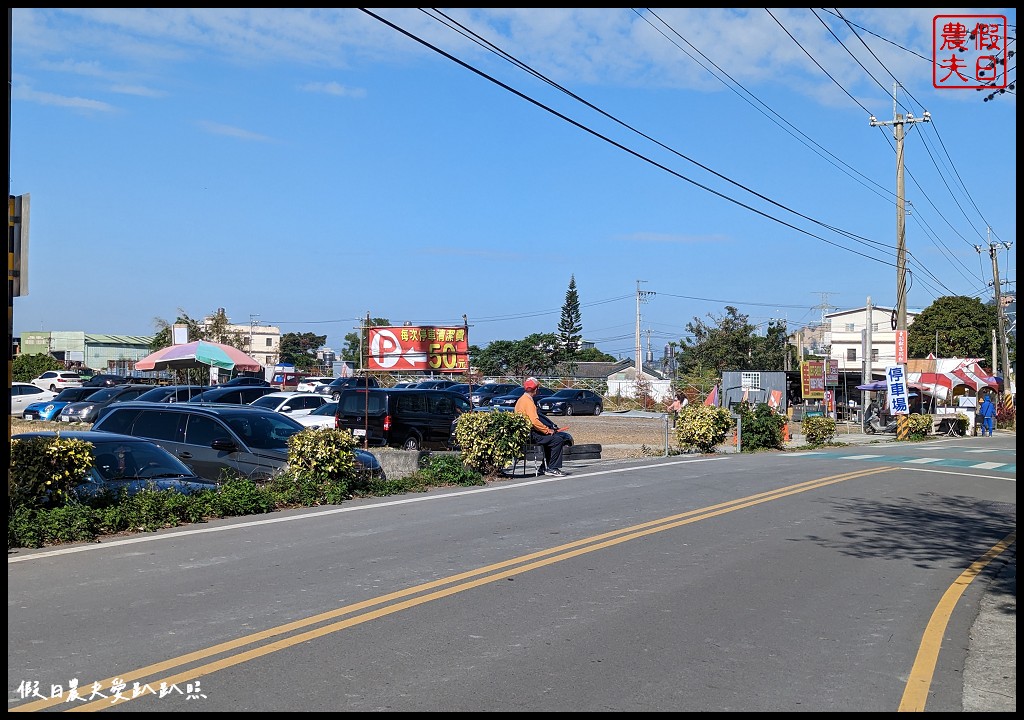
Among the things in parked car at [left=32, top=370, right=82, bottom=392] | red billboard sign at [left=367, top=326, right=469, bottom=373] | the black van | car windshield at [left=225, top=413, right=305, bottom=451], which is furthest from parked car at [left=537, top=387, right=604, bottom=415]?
car windshield at [left=225, top=413, right=305, bottom=451]

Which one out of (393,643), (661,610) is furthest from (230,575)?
(661,610)

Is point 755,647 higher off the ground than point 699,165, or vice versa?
point 699,165

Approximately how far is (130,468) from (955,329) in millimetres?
80883

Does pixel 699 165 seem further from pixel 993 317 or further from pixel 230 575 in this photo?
pixel 993 317

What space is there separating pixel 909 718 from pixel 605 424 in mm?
39056

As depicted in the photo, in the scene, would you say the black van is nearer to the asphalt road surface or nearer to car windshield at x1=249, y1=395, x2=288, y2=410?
car windshield at x1=249, y1=395, x2=288, y2=410

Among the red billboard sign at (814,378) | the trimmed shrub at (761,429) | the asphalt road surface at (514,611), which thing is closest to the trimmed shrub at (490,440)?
the asphalt road surface at (514,611)

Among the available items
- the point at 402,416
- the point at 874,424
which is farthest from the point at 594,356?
the point at 402,416

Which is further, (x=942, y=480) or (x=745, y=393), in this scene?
(x=745, y=393)

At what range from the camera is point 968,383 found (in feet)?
152

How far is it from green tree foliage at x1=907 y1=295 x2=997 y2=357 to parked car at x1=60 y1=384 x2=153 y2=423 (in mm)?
65278

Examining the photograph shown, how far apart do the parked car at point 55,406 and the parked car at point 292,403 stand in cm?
1001

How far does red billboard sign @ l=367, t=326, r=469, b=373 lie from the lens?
18.8 m

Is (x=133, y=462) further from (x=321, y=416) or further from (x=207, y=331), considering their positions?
(x=207, y=331)
